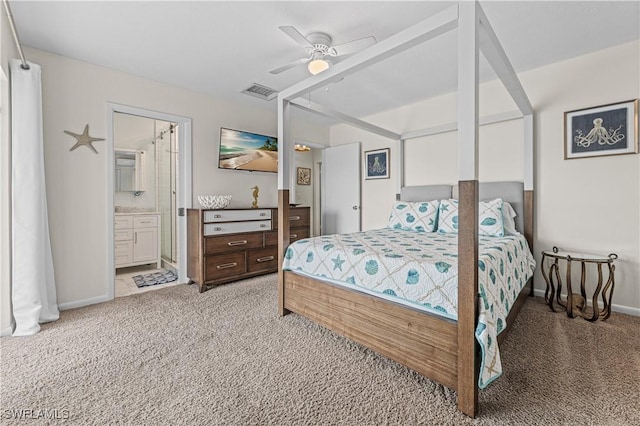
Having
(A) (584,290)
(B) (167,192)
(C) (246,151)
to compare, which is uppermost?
(C) (246,151)

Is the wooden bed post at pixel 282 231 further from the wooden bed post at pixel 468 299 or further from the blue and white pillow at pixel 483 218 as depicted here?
the blue and white pillow at pixel 483 218

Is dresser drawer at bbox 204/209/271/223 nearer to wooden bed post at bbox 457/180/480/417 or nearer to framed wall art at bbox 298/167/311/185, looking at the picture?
framed wall art at bbox 298/167/311/185

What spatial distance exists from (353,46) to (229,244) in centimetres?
254

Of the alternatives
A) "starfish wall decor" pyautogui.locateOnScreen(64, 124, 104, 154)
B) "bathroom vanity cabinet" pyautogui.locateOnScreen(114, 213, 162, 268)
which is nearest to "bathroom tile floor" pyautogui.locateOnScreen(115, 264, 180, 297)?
"bathroom vanity cabinet" pyautogui.locateOnScreen(114, 213, 162, 268)

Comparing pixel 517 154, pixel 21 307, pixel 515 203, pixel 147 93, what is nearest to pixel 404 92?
pixel 517 154

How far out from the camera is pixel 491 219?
9.14 ft

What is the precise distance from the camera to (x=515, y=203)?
10.2 ft

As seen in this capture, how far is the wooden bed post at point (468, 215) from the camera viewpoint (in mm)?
1371

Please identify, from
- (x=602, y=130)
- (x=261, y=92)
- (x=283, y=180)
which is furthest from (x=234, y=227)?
(x=602, y=130)

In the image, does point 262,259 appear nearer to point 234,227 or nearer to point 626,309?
point 234,227

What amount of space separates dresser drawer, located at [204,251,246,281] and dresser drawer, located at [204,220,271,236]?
0.29 m

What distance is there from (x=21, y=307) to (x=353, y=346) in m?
2.61

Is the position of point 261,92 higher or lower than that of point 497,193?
higher

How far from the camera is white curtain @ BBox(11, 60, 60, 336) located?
7.48 ft
